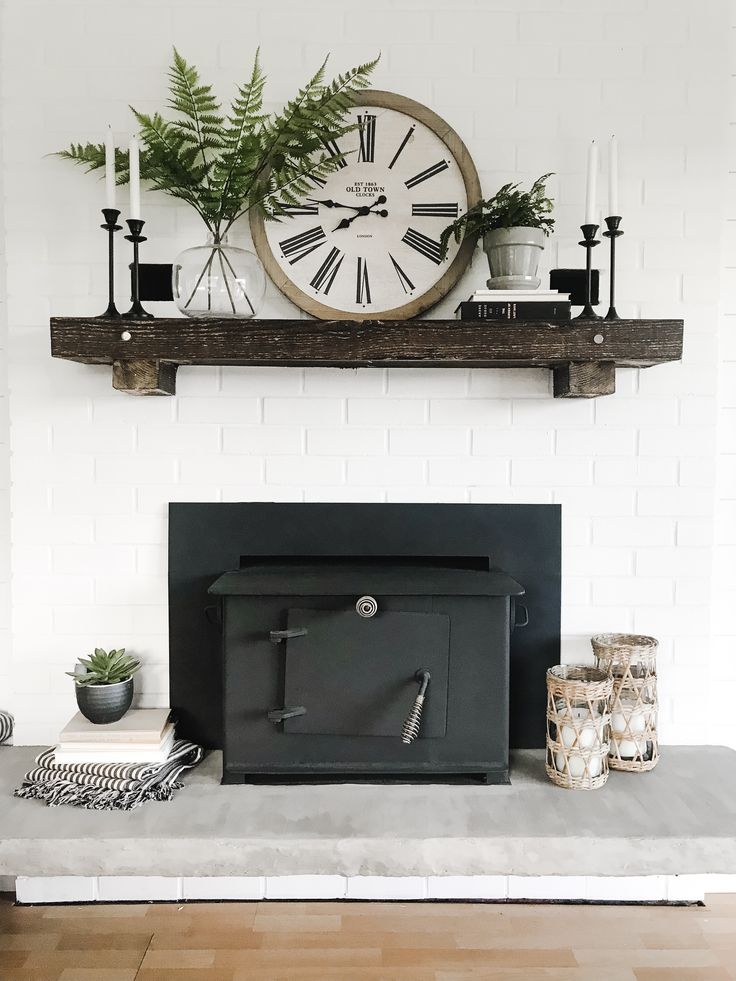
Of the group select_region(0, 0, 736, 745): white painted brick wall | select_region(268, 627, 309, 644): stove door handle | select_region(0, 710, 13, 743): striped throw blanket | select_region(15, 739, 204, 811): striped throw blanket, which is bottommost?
select_region(15, 739, 204, 811): striped throw blanket

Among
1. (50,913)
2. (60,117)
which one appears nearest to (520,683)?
(50,913)

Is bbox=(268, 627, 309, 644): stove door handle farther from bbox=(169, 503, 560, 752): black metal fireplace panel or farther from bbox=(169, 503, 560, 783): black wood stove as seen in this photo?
bbox=(169, 503, 560, 752): black metal fireplace panel

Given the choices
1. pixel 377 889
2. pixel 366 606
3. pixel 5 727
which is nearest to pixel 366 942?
pixel 377 889

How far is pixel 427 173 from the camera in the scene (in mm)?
2021

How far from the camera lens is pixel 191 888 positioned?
212 centimetres

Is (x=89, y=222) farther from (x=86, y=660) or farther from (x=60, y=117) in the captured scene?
(x=86, y=660)

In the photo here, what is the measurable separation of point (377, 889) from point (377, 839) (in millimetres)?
552

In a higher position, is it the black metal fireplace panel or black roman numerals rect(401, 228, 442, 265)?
black roman numerals rect(401, 228, 442, 265)

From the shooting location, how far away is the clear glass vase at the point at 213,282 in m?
1.86

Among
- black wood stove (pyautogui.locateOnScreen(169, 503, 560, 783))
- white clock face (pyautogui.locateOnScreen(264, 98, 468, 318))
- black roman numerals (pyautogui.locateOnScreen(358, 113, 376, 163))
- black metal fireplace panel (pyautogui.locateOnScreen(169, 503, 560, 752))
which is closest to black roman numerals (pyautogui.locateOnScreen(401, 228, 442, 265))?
white clock face (pyautogui.locateOnScreen(264, 98, 468, 318))

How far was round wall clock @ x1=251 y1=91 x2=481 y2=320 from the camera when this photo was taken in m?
2.02

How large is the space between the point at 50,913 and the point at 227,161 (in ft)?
6.37

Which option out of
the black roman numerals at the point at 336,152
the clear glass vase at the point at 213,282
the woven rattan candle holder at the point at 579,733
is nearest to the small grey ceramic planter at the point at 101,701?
the clear glass vase at the point at 213,282

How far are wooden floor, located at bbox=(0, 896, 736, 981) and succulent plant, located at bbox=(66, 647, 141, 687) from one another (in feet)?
2.02
